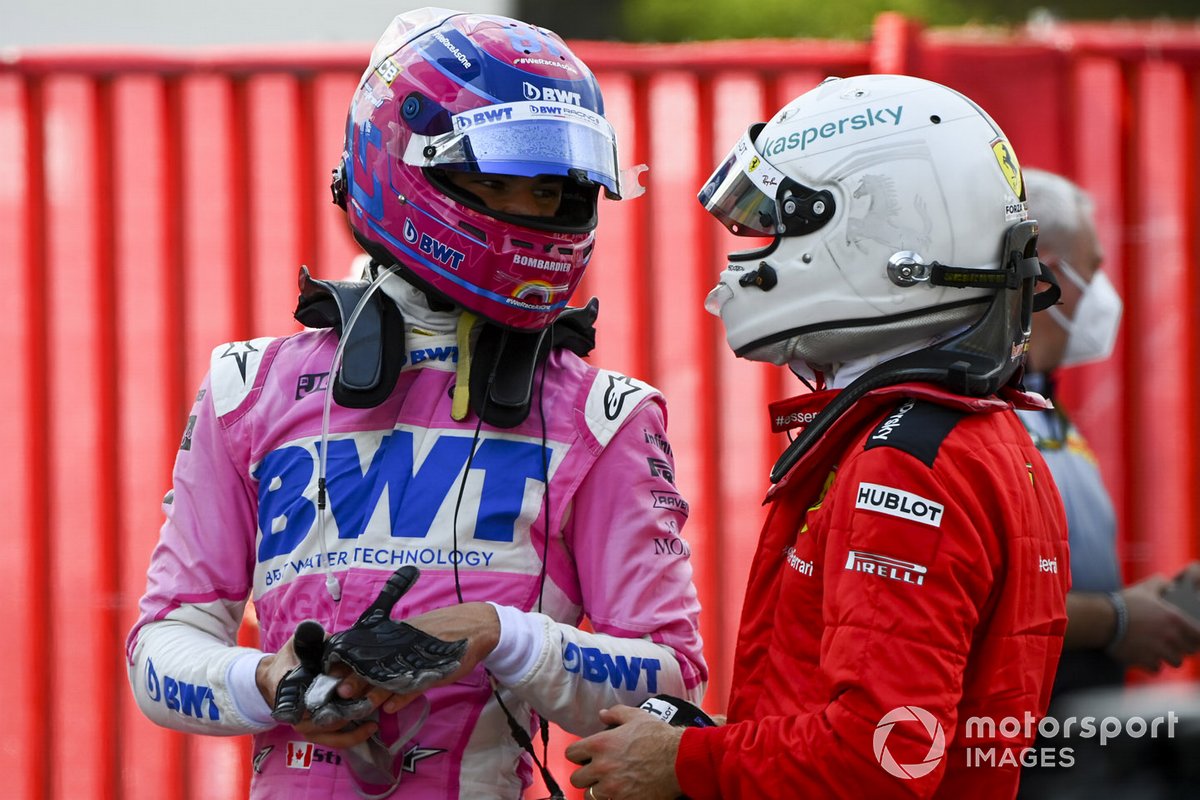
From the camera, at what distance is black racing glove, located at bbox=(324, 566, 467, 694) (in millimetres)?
1960

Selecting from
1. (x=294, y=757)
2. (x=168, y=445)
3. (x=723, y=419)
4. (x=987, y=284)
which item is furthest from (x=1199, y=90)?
(x=294, y=757)

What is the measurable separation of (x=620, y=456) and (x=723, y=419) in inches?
94.5

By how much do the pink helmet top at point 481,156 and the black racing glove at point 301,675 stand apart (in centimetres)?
63

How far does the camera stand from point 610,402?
2.35 m

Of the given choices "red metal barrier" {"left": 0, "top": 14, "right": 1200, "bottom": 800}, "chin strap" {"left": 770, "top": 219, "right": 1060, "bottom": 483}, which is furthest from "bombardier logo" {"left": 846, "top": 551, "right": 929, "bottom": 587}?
"red metal barrier" {"left": 0, "top": 14, "right": 1200, "bottom": 800}

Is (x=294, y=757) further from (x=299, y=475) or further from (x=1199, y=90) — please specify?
(x=1199, y=90)

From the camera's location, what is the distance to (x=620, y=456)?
2314mm

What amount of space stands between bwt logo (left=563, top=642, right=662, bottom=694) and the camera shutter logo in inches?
18.9

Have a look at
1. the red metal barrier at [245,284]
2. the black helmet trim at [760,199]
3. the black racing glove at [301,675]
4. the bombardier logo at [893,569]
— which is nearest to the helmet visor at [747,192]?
the black helmet trim at [760,199]

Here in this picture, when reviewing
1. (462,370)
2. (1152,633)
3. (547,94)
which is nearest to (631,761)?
(462,370)

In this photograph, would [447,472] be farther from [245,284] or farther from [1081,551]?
[245,284]

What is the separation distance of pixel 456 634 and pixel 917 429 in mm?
709

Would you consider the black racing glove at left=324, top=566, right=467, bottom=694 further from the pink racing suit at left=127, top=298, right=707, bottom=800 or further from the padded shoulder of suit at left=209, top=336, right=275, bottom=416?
the padded shoulder of suit at left=209, top=336, right=275, bottom=416

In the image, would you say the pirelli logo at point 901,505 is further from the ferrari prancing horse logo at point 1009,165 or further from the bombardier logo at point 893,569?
the ferrari prancing horse logo at point 1009,165
